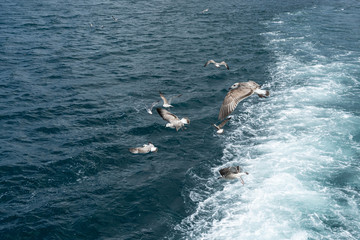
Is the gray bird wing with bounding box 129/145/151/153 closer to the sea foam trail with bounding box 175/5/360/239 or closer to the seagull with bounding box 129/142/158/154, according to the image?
the seagull with bounding box 129/142/158/154

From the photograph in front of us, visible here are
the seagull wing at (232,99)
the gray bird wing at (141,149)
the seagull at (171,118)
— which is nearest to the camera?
the seagull wing at (232,99)

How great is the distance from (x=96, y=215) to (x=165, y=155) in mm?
5008

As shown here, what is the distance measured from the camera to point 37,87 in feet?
81.1

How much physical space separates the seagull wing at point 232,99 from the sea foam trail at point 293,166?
2.98 meters

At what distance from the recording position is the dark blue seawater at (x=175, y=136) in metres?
13.5

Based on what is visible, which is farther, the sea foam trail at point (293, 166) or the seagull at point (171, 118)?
the seagull at point (171, 118)

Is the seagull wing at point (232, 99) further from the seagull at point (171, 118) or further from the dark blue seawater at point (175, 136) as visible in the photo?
the seagull at point (171, 118)

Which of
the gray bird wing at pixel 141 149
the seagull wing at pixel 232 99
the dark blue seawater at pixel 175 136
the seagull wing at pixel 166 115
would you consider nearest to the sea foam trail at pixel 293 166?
the dark blue seawater at pixel 175 136

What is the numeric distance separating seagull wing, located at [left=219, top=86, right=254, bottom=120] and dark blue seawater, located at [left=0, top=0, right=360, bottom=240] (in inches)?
118

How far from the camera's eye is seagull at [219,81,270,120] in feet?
48.9

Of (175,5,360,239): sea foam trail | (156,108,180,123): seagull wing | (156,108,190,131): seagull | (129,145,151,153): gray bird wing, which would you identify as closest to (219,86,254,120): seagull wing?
(175,5,360,239): sea foam trail

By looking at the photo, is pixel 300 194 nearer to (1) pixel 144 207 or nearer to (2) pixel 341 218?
(2) pixel 341 218

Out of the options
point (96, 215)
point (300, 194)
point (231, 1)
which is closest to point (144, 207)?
point (96, 215)

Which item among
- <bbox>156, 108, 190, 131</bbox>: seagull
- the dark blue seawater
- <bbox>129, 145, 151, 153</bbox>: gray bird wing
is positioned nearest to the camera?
the dark blue seawater
